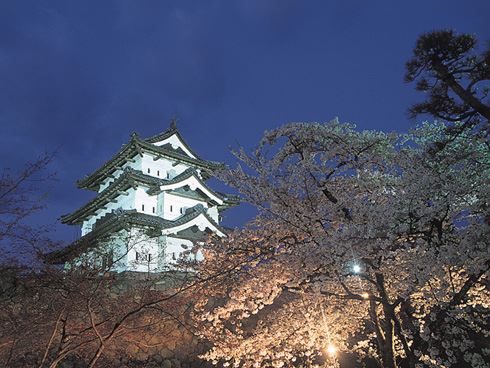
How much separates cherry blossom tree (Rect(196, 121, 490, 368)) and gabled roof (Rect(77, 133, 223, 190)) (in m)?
16.6

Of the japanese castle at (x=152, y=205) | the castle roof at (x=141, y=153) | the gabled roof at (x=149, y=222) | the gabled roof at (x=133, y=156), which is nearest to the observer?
the gabled roof at (x=149, y=222)

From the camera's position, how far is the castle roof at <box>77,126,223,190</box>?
90.2 ft

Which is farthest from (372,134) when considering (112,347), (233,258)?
(112,347)

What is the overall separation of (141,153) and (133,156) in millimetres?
1280

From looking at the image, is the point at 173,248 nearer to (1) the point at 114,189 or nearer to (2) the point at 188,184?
(2) the point at 188,184

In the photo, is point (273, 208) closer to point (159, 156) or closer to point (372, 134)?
point (372, 134)

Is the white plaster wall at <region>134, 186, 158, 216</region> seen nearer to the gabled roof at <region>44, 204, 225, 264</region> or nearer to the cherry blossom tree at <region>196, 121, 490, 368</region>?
the gabled roof at <region>44, 204, 225, 264</region>

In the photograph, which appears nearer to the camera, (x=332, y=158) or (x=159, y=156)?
(x=332, y=158)

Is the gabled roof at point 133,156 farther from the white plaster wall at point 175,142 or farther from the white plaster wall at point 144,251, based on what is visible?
the white plaster wall at point 144,251

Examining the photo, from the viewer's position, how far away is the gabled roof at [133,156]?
89.8ft

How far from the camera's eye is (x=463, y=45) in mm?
6980

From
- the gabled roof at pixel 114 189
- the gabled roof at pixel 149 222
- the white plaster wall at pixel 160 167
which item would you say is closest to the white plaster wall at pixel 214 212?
the gabled roof at pixel 149 222

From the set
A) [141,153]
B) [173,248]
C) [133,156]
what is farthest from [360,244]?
[133,156]

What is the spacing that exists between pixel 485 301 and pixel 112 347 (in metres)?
12.8
